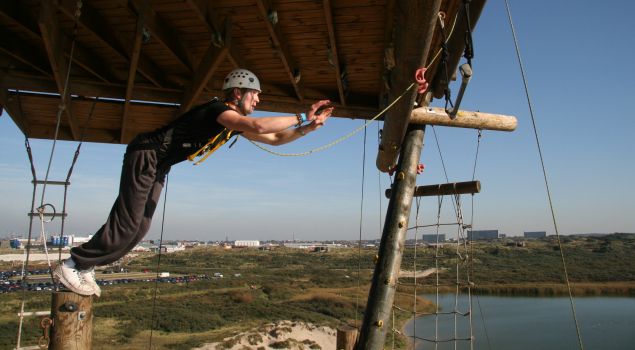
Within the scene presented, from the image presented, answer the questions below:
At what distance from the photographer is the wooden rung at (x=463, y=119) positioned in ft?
14.9

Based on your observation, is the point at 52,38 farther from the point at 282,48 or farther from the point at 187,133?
the point at 282,48

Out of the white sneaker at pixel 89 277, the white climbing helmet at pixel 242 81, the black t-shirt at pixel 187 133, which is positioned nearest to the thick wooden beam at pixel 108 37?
the black t-shirt at pixel 187 133

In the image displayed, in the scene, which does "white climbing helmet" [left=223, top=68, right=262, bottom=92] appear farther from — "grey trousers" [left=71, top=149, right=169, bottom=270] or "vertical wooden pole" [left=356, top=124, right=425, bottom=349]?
"vertical wooden pole" [left=356, top=124, right=425, bottom=349]

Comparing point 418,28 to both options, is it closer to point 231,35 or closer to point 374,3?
point 374,3

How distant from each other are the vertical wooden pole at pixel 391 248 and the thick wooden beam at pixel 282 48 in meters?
1.38

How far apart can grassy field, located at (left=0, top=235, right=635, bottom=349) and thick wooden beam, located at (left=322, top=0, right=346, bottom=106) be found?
8704 mm

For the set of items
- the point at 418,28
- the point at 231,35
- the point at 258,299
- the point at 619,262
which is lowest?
the point at 258,299

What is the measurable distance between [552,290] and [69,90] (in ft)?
218

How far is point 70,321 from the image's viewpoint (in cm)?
282

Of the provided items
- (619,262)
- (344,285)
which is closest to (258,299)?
(344,285)

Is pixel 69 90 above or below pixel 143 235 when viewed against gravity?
above

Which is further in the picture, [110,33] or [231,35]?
[110,33]

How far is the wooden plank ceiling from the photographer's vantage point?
376 cm

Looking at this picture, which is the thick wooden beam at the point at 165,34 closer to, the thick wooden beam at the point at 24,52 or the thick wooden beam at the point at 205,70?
the thick wooden beam at the point at 205,70
